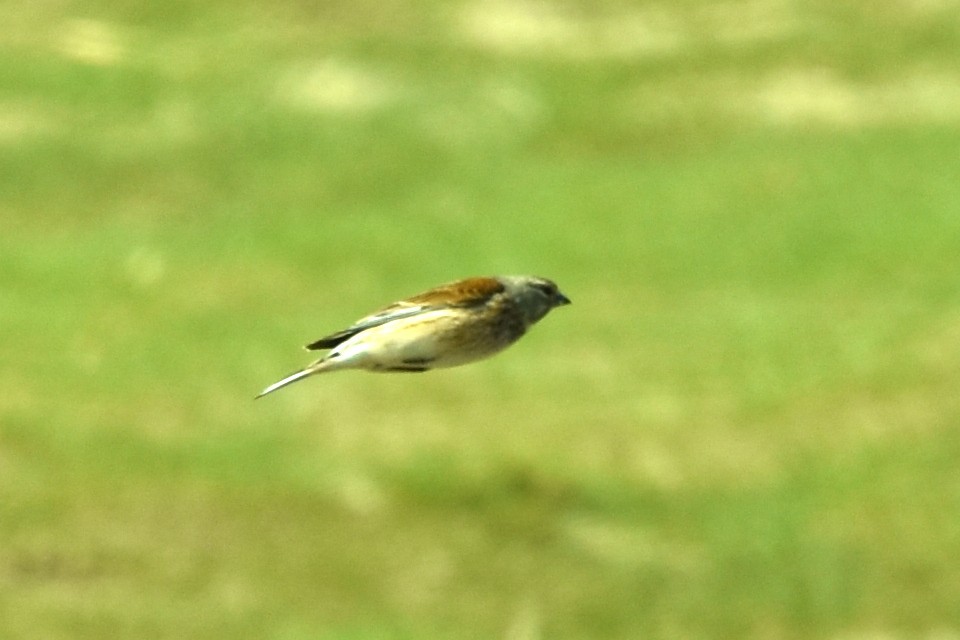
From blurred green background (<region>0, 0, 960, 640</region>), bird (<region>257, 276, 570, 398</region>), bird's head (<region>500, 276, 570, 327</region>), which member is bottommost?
bird (<region>257, 276, 570, 398</region>)

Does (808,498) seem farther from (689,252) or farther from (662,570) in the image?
(689,252)

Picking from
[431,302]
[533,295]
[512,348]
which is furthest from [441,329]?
[512,348]

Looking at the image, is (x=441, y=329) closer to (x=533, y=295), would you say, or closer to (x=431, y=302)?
(x=431, y=302)

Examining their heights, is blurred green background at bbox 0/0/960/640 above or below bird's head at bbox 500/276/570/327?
above

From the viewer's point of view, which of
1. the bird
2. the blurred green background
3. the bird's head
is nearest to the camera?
the bird

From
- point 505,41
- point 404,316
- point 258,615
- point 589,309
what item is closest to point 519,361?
point 589,309

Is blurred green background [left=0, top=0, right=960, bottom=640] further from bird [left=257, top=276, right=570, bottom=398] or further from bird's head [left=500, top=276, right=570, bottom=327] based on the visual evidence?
bird's head [left=500, top=276, right=570, bottom=327]

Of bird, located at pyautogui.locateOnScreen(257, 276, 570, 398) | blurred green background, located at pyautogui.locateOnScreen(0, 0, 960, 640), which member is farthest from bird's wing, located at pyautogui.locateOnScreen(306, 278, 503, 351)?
blurred green background, located at pyautogui.locateOnScreen(0, 0, 960, 640)
